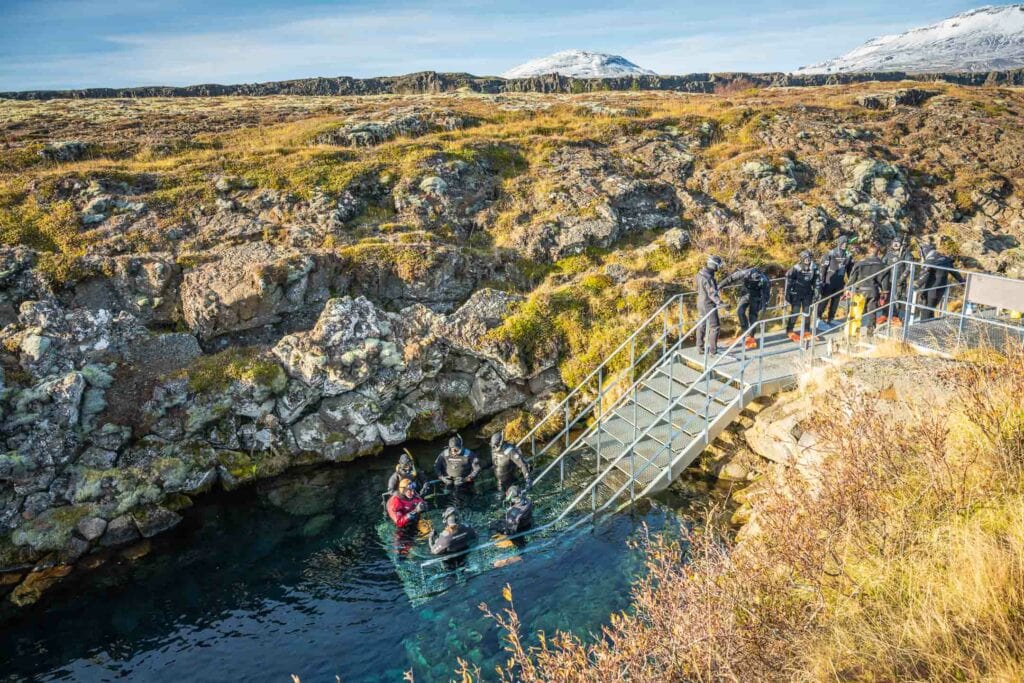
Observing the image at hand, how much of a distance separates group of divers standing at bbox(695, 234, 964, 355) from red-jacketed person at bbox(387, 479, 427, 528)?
26.8ft

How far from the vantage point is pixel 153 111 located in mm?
41312

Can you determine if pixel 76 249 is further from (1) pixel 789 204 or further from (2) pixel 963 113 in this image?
(2) pixel 963 113

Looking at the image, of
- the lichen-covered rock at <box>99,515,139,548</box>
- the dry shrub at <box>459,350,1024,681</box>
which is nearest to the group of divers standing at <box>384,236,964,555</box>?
the dry shrub at <box>459,350,1024,681</box>

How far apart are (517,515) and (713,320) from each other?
24.1ft

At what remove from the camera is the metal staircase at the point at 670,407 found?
45.1ft

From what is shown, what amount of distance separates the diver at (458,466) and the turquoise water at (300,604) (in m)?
0.70

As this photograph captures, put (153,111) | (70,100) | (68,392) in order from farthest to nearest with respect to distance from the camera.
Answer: (70,100) → (153,111) → (68,392)

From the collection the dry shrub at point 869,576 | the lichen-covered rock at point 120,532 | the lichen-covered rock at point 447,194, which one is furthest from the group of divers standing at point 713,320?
the lichen-covered rock at point 447,194

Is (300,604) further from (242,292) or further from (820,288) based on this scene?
(820,288)

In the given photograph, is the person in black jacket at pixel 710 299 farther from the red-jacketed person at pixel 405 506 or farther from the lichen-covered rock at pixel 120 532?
the lichen-covered rock at pixel 120 532

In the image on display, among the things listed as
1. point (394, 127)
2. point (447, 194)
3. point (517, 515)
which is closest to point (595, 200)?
point (447, 194)

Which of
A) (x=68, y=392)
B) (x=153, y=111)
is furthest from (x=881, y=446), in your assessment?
(x=153, y=111)

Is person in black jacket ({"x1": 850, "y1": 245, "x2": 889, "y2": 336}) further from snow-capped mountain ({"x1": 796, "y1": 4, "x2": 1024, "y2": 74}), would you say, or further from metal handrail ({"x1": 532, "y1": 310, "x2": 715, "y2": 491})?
snow-capped mountain ({"x1": 796, "y1": 4, "x2": 1024, "y2": 74})

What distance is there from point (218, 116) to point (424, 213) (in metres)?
22.5
